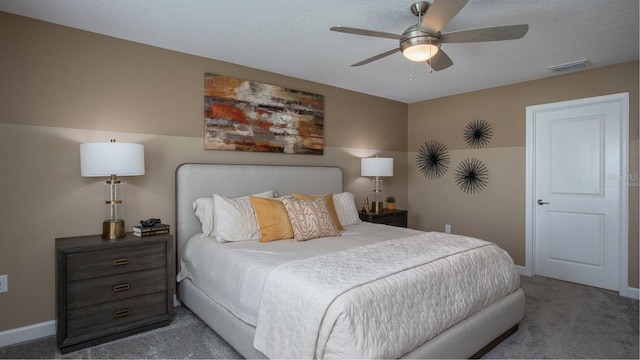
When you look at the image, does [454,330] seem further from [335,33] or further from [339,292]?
[335,33]

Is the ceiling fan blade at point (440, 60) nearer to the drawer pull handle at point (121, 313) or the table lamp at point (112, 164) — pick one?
the table lamp at point (112, 164)

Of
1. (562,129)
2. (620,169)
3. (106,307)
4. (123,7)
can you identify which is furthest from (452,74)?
(106,307)

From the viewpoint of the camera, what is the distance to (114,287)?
2484mm

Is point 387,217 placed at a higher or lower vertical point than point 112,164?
lower

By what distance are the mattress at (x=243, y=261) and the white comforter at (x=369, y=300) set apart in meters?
0.19

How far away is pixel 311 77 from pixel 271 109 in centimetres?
66

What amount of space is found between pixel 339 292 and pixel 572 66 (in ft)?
11.8

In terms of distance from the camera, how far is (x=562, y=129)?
12.9 feet

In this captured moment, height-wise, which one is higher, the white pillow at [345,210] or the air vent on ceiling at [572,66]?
the air vent on ceiling at [572,66]

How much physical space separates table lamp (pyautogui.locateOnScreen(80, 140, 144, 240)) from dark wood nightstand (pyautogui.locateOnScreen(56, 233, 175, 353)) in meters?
0.12

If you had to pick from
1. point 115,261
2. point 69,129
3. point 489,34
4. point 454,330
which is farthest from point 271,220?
point 489,34

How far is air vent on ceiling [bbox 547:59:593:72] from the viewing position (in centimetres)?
342

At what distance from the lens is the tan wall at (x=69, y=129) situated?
2475mm

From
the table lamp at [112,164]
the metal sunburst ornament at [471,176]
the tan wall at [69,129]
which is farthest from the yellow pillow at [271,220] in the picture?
the metal sunburst ornament at [471,176]
